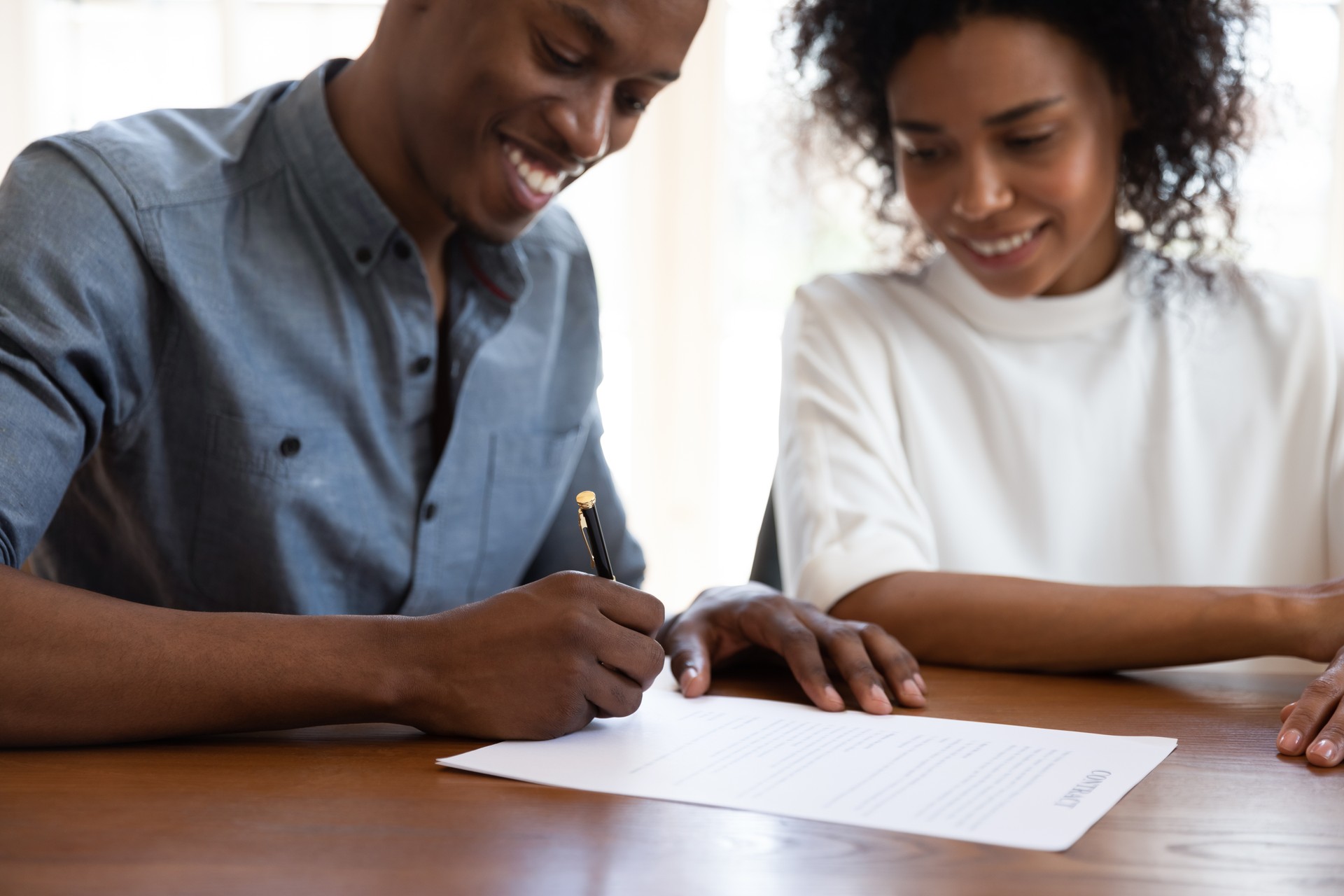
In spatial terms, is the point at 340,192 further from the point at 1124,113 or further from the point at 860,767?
the point at 1124,113

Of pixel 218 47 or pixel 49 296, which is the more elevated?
pixel 218 47

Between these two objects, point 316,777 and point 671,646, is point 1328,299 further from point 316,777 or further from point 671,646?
point 316,777

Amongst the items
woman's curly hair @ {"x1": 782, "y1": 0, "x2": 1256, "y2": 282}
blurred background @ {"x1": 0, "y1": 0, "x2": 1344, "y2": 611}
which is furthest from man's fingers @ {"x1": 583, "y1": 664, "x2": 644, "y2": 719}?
blurred background @ {"x1": 0, "y1": 0, "x2": 1344, "y2": 611}

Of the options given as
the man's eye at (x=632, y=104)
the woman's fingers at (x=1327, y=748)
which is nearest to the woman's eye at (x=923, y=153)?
the man's eye at (x=632, y=104)

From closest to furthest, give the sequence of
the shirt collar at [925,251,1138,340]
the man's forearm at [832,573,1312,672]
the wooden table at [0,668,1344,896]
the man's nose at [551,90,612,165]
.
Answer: the wooden table at [0,668,1344,896]
the man's forearm at [832,573,1312,672]
the man's nose at [551,90,612,165]
the shirt collar at [925,251,1138,340]

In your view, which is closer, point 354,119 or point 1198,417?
point 354,119

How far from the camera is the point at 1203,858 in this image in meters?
0.67

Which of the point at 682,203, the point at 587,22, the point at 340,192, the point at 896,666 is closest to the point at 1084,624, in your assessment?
the point at 896,666

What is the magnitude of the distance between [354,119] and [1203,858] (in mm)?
1130

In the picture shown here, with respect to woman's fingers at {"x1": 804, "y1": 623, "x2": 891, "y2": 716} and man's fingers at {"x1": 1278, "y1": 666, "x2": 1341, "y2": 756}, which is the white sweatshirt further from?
man's fingers at {"x1": 1278, "y1": 666, "x2": 1341, "y2": 756}

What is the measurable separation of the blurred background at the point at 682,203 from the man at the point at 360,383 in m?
2.16

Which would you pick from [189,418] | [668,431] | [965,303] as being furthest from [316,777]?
[668,431]

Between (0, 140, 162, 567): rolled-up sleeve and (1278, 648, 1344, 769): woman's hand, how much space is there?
981 millimetres

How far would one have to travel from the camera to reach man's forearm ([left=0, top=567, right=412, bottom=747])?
82cm
